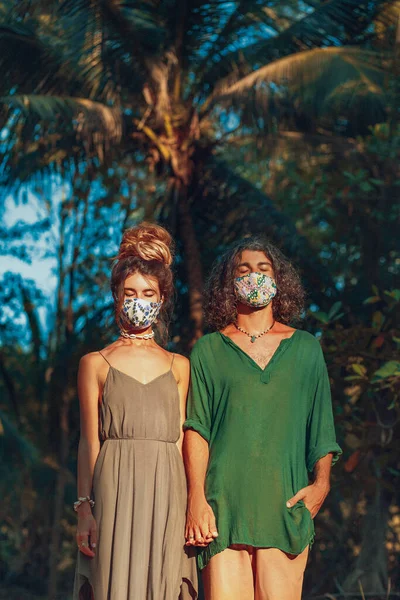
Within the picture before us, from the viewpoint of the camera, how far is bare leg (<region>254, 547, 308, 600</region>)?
4391 mm

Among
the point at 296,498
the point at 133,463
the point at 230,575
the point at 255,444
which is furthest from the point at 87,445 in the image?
the point at 296,498

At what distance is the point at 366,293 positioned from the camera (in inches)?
420

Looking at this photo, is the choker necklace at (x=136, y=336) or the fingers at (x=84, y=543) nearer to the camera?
the fingers at (x=84, y=543)

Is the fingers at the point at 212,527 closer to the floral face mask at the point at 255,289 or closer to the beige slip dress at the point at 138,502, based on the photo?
the beige slip dress at the point at 138,502

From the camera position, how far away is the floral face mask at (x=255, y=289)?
4723 millimetres

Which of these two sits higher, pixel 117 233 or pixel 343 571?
pixel 117 233

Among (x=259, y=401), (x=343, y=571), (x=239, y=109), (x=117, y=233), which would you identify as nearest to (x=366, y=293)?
(x=239, y=109)

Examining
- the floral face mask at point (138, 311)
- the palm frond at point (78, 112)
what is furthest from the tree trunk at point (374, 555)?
the floral face mask at point (138, 311)

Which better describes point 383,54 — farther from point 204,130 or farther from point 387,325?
point 387,325

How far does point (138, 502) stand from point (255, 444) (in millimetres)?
601

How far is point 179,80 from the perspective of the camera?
35.6ft

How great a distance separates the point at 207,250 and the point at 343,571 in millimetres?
4434

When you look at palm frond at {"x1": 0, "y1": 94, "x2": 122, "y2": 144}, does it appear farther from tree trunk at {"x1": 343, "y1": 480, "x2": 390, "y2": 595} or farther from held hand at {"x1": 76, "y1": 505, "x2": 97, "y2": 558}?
held hand at {"x1": 76, "y1": 505, "x2": 97, "y2": 558}

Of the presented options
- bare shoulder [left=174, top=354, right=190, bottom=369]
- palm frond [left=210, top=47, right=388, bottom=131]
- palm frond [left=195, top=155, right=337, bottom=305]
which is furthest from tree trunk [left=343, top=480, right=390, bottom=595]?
bare shoulder [left=174, top=354, right=190, bottom=369]
